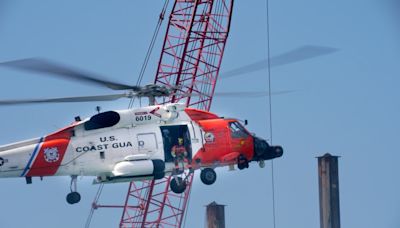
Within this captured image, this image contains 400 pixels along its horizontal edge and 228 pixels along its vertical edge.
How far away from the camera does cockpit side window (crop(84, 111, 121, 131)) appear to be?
64.8m

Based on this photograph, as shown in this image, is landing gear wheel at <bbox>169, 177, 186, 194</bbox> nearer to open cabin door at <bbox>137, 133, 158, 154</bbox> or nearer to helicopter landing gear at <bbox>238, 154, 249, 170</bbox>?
open cabin door at <bbox>137, 133, 158, 154</bbox>

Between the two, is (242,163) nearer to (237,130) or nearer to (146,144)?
(237,130)

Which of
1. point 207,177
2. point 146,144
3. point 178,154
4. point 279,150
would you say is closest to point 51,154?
point 146,144

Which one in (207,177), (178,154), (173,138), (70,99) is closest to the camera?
(70,99)

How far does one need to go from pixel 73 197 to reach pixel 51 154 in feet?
6.82

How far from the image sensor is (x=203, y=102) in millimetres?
82812

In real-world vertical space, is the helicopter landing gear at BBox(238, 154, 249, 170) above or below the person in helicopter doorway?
below

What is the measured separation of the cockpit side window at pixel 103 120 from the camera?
212 feet

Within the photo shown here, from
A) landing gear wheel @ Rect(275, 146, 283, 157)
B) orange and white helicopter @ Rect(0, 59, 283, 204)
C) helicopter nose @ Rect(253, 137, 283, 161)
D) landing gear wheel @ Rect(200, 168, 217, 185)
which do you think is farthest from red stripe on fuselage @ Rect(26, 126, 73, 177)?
landing gear wheel @ Rect(275, 146, 283, 157)

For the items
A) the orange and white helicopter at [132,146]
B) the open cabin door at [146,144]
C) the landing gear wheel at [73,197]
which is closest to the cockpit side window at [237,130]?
the orange and white helicopter at [132,146]

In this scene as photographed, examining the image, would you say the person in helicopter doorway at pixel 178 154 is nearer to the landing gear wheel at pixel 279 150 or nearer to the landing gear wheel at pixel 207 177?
the landing gear wheel at pixel 207 177

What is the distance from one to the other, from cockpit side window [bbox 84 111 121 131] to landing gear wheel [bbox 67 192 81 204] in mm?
2749

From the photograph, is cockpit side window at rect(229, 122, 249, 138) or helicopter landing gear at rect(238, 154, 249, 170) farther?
cockpit side window at rect(229, 122, 249, 138)

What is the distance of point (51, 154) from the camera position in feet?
210
